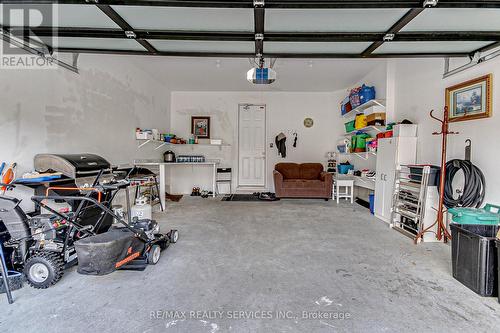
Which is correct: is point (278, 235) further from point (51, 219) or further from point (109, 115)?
point (109, 115)

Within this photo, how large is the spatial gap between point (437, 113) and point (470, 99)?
0.56m

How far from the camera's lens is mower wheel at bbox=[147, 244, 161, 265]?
7.86 ft

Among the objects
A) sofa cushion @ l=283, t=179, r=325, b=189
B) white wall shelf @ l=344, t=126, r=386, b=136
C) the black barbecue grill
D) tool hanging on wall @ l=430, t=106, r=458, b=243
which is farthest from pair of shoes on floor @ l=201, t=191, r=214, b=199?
tool hanging on wall @ l=430, t=106, r=458, b=243

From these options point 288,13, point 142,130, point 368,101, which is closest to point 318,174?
point 368,101

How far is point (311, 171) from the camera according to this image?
6.39 metres

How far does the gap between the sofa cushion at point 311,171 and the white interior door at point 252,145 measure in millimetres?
1091

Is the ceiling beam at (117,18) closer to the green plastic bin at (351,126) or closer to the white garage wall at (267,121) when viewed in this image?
the white garage wall at (267,121)

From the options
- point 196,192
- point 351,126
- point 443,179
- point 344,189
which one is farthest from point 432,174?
point 196,192

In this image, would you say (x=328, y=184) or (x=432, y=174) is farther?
(x=328, y=184)

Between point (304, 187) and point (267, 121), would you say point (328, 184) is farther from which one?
point (267, 121)

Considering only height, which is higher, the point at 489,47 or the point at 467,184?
the point at 489,47

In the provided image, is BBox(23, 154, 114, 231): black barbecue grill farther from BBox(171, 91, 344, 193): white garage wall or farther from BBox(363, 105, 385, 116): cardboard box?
BBox(363, 105, 385, 116): cardboard box

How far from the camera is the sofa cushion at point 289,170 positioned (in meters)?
6.41

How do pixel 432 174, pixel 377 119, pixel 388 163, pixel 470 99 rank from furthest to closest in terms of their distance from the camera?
pixel 377 119 < pixel 388 163 < pixel 432 174 < pixel 470 99
